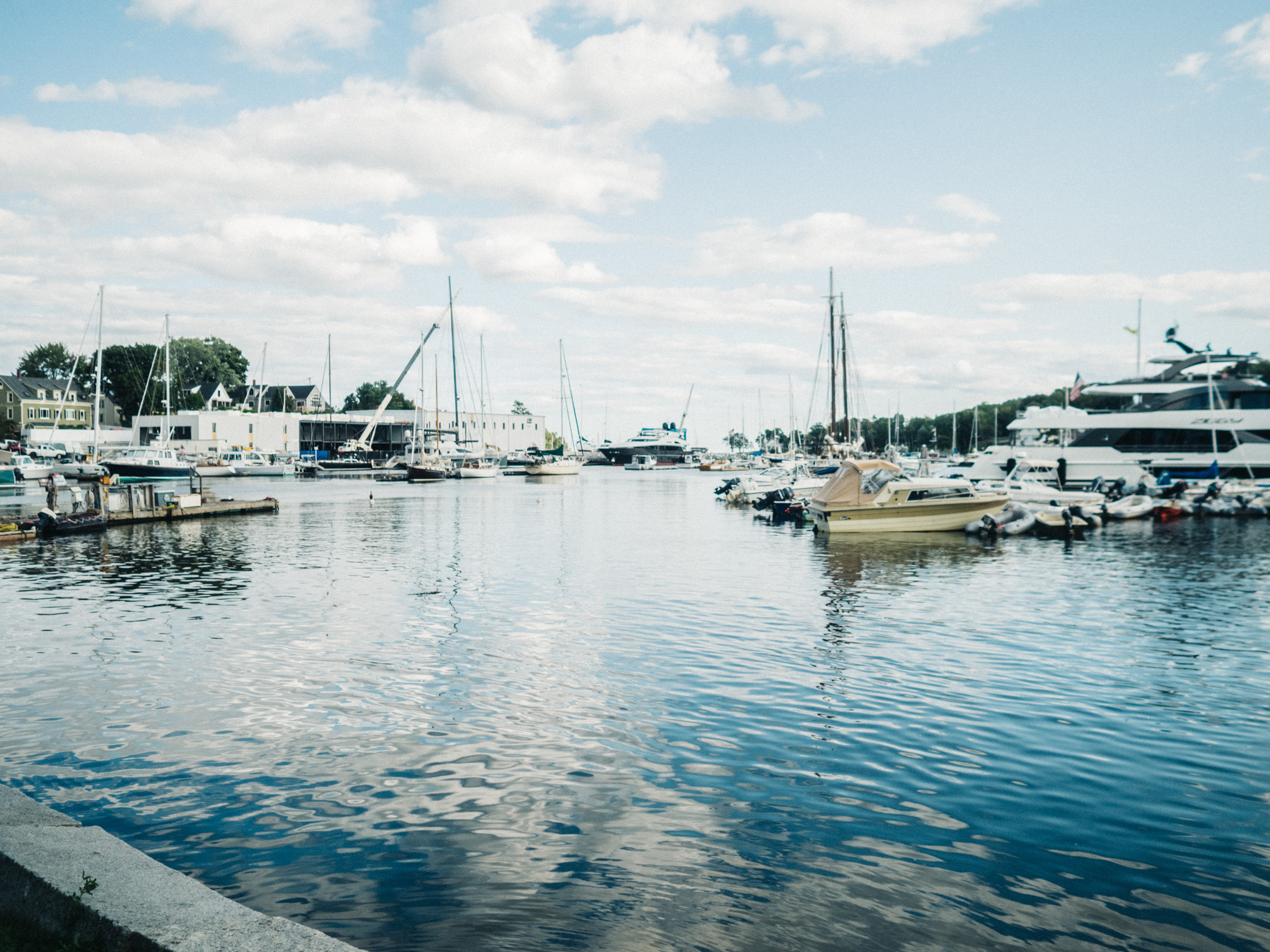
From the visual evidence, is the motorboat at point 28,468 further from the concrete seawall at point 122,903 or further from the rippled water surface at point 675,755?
the concrete seawall at point 122,903

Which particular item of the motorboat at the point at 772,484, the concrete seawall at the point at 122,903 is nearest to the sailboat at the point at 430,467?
the motorboat at the point at 772,484

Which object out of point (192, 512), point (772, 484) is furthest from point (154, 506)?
point (772, 484)

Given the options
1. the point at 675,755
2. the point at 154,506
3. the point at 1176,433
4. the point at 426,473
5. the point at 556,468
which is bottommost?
the point at 675,755

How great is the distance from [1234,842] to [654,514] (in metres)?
44.8

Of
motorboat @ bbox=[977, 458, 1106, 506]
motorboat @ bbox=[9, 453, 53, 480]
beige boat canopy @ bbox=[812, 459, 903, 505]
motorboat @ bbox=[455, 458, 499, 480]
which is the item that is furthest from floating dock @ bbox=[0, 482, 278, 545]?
motorboat @ bbox=[455, 458, 499, 480]

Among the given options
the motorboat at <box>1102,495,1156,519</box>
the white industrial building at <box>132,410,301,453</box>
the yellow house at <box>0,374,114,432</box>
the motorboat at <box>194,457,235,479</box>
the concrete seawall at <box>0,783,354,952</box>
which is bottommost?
the motorboat at <box>1102,495,1156,519</box>

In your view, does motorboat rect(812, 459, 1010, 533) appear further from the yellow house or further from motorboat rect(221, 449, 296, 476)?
the yellow house

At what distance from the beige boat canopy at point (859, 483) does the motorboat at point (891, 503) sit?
0.03 metres

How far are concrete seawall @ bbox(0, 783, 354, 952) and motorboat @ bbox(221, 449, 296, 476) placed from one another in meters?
119

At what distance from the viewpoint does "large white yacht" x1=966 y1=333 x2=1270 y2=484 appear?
5850cm

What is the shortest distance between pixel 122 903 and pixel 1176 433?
6850 centimetres

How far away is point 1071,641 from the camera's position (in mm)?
15922

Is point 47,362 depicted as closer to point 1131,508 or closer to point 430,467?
point 430,467

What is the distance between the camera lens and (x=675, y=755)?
9.64m
